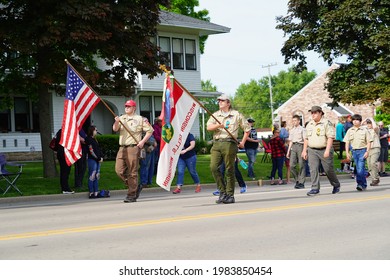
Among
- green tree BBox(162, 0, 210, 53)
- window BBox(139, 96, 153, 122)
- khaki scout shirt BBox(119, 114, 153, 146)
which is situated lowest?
khaki scout shirt BBox(119, 114, 153, 146)

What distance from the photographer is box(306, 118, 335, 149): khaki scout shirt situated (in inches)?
567

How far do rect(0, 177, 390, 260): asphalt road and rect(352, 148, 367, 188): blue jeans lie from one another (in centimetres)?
87

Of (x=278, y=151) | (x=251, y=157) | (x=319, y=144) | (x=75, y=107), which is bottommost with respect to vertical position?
(x=251, y=157)

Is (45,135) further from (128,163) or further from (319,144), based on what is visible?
(319,144)

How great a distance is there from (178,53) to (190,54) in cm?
98

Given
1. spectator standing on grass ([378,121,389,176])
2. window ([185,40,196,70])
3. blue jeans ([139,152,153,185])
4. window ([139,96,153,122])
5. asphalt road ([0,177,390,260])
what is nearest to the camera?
asphalt road ([0,177,390,260])

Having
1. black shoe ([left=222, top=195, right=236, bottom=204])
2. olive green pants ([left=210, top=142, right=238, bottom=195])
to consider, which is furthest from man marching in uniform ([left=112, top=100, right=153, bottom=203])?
black shoe ([left=222, top=195, right=236, bottom=204])

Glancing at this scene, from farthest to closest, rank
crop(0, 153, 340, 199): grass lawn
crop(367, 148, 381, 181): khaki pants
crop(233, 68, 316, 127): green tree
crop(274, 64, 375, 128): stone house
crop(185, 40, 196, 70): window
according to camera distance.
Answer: crop(233, 68, 316, 127): green tree
crop(274, 64, 375, 128): stone house
crop(185, 40, 196, 70): window
crop(0, 153, 340, 199): grass lawn
crop(367, 148, 381, 181): khaki pants

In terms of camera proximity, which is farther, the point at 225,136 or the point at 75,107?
the point at 75,107

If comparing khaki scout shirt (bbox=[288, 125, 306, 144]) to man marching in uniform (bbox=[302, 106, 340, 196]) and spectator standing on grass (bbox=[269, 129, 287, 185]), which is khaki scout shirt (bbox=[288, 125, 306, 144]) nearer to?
spectator standing on grass (bbox=[269, 129, 287, 185])

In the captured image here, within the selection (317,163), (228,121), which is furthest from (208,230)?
(317,163)

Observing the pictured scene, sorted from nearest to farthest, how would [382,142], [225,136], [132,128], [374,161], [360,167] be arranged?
[225,136]
[132,128]
[360,167]
[374,161]
[382,142]

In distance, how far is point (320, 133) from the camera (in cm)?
1448
